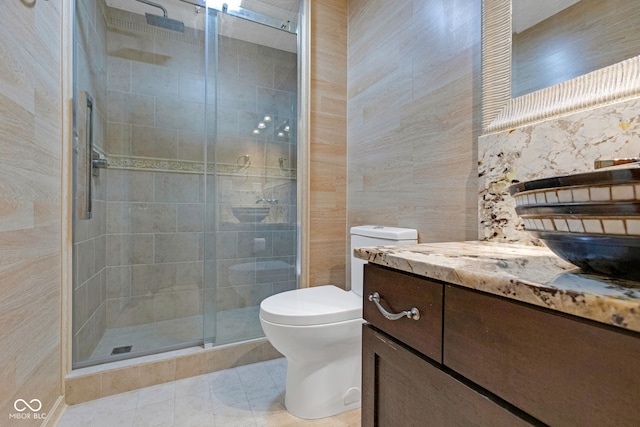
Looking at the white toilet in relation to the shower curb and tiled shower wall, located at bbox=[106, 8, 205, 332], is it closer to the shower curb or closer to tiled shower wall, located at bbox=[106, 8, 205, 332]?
the shower curb

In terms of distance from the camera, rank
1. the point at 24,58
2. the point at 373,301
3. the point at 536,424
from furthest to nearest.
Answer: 1. the point at 24,58
2. the point at 373,301
3. the point at 536,424

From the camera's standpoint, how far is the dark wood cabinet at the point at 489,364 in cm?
31

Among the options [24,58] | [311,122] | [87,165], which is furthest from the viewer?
[311,122]

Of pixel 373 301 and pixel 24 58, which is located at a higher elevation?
pixel 24 58

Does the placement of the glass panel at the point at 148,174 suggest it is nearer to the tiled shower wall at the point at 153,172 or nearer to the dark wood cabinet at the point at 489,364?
the tiled shower wall at the point at 153,172

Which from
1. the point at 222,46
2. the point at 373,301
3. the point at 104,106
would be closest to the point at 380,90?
the point at 222,46

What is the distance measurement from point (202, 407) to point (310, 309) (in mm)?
676

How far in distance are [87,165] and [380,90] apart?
5.45ft

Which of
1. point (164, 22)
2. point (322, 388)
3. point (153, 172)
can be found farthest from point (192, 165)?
point (322, 388)

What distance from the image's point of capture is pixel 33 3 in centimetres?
108

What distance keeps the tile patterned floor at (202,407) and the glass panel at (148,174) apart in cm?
37

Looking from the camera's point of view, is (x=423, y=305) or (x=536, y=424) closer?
(x=536, y=424)

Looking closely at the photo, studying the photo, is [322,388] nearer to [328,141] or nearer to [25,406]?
[25,406]

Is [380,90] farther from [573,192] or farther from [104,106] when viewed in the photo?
[104,106]
